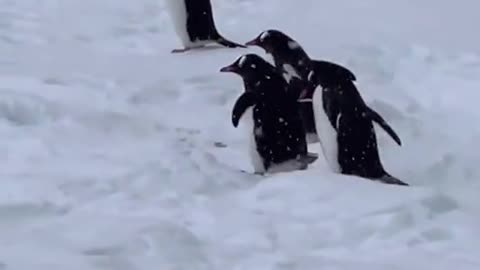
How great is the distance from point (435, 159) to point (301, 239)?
131 centimetres

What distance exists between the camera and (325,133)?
4.54 m

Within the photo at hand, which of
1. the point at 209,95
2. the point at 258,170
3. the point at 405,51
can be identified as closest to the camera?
the point at 258,170

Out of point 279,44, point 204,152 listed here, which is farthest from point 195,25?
point 204,152

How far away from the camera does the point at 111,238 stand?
11.4 feet

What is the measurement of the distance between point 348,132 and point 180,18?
8.07 feet

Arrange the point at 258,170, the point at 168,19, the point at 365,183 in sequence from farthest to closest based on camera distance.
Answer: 1. the point at 168,19
2. the point at 258,170
3. the point at 365,183

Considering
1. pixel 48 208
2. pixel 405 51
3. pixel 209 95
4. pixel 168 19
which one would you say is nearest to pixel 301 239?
pixel 48 208

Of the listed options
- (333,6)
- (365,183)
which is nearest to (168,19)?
(333,6)

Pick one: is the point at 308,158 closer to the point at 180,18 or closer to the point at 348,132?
the point at 348,132

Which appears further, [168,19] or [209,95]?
[168,19]

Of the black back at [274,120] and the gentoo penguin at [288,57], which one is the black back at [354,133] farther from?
the gentoo penguin at [288,57]

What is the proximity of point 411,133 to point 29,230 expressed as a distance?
2165mm

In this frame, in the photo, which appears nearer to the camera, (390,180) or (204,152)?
(390,180)

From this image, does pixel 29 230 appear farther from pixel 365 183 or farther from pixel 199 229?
pixel 365 183
